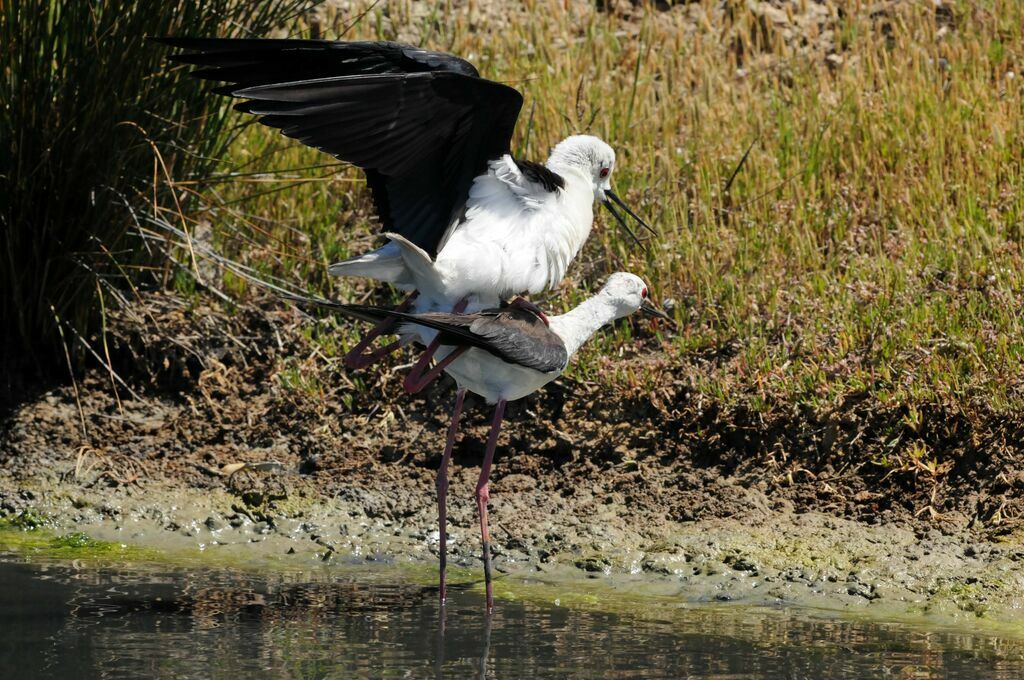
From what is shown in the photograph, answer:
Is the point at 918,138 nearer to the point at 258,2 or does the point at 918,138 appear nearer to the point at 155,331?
the point at 258,2

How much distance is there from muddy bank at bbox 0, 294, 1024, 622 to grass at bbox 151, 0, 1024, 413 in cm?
17

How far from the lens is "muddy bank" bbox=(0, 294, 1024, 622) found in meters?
4.67

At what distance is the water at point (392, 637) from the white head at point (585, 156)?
160cm

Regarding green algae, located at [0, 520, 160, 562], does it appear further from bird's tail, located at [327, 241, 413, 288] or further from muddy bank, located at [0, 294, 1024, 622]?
bird's tail, located at [327, 241, 413, 288]

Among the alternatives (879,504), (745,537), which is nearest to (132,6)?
(745,537)

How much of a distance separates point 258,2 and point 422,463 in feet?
6.20

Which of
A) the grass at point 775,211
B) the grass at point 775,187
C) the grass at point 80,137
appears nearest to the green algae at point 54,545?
the grass at point 80,137

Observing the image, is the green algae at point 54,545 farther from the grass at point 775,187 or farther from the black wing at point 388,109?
Result: the black wing at point 388,109

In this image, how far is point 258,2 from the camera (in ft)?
18.0

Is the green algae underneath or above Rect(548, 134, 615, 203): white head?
underneath

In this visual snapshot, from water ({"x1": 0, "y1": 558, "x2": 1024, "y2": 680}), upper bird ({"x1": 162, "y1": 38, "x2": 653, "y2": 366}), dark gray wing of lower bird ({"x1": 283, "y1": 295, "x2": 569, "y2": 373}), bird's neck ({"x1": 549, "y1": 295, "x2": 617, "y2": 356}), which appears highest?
upper bird ({"x1": 162, "y1": 38, "x2": 653, "y2": 366})

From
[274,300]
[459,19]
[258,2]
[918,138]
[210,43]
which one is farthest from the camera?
[459,19]

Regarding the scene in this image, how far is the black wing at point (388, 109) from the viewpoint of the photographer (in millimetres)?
4086

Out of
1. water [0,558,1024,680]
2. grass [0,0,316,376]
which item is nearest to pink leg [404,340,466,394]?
water [0,558,1024,680]
